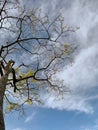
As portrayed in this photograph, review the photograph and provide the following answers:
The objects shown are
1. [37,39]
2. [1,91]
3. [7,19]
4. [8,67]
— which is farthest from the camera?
[37,39]

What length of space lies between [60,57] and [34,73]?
2.25 metres

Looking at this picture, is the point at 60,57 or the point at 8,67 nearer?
the point at 8,67

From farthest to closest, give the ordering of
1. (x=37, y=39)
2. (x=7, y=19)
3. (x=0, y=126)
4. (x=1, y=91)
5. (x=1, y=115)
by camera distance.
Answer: (x=37, y=39) < (x=7, y=19) < (x=1, y=91) < (x=1, y=115) < (x=0, y=126)

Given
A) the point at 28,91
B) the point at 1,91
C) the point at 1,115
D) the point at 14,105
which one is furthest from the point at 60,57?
the point at 1,115

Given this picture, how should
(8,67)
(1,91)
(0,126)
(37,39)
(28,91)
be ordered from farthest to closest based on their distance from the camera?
(28,91)
(37,39)
(8,67)
(1,91)
(0,126)

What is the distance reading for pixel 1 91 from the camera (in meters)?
10.5

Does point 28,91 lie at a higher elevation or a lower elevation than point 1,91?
higher

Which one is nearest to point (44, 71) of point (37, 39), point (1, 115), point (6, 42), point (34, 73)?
point (34, 73)

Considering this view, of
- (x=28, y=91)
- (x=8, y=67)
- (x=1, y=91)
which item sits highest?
(x=28, y=91)

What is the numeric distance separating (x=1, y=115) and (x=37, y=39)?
823 cm

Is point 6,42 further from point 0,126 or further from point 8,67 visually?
point 0,126

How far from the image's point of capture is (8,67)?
1294cm

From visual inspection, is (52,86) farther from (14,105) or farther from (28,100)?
(14,105)

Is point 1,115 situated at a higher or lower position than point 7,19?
lower
